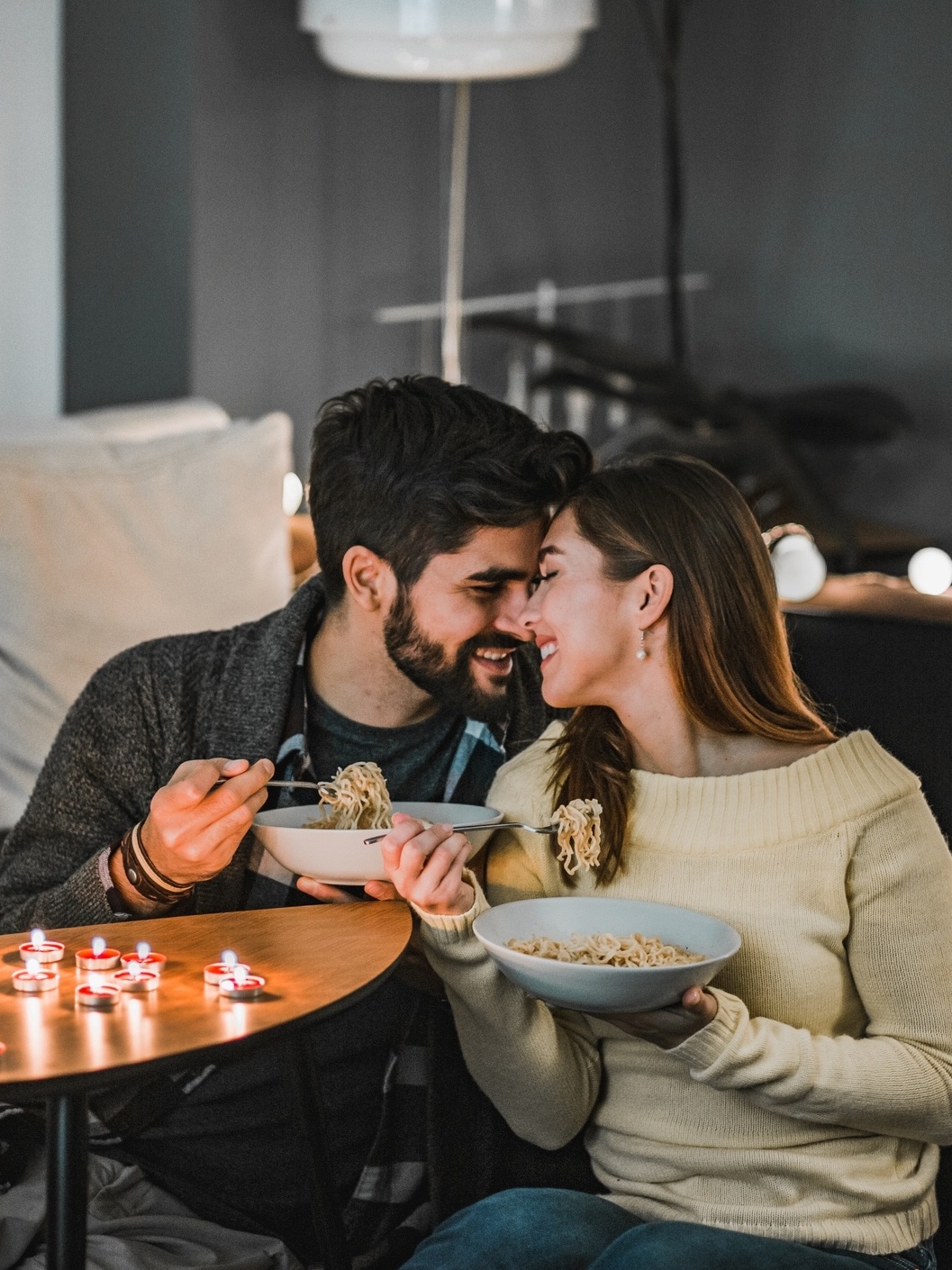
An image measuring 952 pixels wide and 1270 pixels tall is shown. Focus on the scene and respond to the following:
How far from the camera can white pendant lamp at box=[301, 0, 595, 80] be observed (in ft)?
9.56

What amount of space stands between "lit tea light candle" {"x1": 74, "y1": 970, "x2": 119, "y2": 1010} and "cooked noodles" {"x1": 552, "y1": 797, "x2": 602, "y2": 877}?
1.50 ft

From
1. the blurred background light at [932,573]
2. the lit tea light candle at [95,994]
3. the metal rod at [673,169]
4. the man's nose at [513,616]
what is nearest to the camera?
the lit tea light candle at [95,994]

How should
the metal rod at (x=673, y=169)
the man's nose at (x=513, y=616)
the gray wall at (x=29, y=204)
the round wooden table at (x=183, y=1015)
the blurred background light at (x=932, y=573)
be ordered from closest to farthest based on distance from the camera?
the round wooden table at (x=183, y=1015) < the man's nose at (x=513, y=616) < the blurred background light at (x=932, y=573) < the gray wall at (x=29, y=204) < the metal rod at (x=673, y=169)

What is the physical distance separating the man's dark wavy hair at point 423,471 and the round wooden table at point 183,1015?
452mm

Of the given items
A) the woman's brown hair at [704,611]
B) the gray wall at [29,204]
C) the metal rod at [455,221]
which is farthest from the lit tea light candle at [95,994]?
the metal rod at [455,221]

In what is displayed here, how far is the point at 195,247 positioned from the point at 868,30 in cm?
247

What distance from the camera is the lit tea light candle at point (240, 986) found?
Result: 3.70ft

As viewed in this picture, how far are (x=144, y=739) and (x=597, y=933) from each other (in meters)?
0.57

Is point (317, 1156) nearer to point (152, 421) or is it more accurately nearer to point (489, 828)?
point (489, 828)

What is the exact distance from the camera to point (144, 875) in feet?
4.47

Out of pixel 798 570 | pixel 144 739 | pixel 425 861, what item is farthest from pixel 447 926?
pixel 798 570

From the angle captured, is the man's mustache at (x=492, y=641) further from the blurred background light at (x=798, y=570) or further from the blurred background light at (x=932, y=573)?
the blurred background light at (x=932, y=573)

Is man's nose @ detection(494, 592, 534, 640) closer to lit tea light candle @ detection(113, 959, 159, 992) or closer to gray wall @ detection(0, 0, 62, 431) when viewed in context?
lit tea light candle @ detection(113, 959, 159, 992)

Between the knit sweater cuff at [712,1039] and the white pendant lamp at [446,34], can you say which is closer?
the knit sweater cuff at [712,1039]
